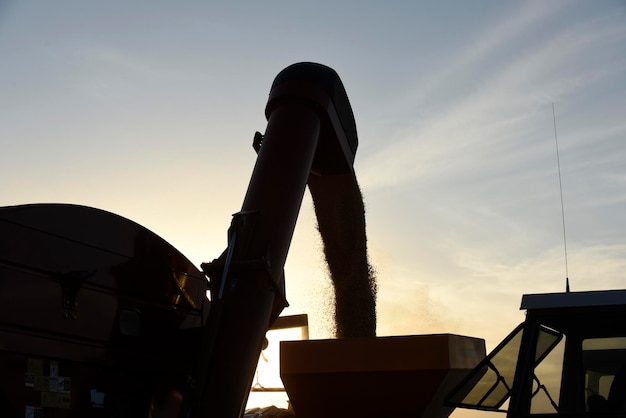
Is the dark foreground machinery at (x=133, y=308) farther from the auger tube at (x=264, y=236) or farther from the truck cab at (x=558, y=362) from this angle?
the truck cab at (x=558, y=362)

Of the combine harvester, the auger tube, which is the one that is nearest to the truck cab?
the combine harvester

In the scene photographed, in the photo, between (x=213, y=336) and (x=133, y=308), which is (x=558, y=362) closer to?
(x=213, y=336)

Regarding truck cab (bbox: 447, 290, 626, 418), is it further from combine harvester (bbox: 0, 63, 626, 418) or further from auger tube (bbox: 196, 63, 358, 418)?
auger tube (bbox: 196, 63, 358, 418)

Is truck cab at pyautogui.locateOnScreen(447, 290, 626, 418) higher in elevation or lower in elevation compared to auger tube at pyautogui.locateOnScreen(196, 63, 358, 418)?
lower

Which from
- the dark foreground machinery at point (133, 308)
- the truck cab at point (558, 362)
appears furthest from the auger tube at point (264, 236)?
the truck cab at point (558, 362)

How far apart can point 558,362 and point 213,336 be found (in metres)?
1.74

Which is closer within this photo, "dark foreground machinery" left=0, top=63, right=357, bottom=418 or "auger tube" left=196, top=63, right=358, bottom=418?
"dark foreground machinery" left=0, top=63, right=357, bottom=418

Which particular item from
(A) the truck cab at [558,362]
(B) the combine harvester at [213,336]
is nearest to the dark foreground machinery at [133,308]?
(B) the combine harvester at [213,336]

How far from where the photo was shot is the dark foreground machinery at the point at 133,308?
11.8 ft

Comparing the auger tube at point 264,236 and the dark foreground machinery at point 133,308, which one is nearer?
the dark foreground machinery at point 133,308

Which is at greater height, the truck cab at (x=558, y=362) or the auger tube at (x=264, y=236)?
the auger tube at (x=264, y=236)

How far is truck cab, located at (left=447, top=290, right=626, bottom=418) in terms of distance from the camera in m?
3.64

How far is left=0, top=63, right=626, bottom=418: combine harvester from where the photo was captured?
12.0 ft

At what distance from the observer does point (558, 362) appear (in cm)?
380
